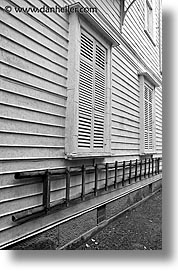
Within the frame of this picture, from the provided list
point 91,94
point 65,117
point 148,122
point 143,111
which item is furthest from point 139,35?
point 65,117

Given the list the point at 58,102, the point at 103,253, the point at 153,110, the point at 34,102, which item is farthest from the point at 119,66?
the point at 103,253

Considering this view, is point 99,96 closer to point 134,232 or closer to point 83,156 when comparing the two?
point 83,156

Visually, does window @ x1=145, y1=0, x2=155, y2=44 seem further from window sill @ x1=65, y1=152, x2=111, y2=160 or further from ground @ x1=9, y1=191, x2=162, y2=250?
ground @ x1=9, y1=191, x2=162, y2=250

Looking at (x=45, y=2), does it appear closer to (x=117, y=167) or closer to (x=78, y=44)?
(x=78, y=44)

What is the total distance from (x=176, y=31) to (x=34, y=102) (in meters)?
1.30

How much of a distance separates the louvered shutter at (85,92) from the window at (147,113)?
4.09 feet

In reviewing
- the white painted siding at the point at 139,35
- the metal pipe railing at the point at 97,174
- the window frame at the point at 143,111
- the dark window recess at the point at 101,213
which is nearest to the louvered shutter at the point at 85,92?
the metal pipe railing at the point at 97,174

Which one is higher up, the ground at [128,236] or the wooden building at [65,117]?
the wooden building at [65,117]

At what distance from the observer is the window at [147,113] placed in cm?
323

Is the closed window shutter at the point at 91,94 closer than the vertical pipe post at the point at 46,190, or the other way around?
the vertical pipe post at the point at 46,190

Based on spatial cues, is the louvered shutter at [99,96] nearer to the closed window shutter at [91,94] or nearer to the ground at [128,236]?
the closed window shutter at [91,94]

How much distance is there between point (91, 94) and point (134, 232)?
1.21 metres

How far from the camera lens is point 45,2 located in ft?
5.58

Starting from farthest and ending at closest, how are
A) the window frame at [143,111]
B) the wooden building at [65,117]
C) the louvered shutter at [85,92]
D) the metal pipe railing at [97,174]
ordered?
the window frame at [143,111], the louvered shutter at [85,92], the metal pipe railing at [97,174], the wooden building at [65,117]
